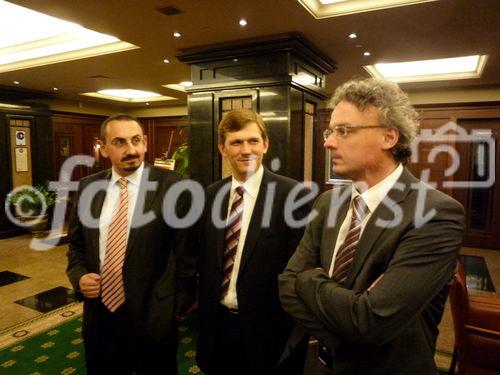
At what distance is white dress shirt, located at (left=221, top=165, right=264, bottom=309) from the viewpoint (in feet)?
5.73

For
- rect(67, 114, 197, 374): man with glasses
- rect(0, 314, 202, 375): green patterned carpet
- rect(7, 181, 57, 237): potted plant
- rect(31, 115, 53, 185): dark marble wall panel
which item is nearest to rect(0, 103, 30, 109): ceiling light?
rect(31, 115, 53, 185): dark marble wall panel

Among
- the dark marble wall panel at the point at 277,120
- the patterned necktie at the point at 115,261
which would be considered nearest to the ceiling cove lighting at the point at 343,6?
the dark marble wall panel at the point at 277,120

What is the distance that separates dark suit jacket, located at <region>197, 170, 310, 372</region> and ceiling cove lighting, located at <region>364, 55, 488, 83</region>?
462 cm

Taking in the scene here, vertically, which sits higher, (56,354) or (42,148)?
(42,148)

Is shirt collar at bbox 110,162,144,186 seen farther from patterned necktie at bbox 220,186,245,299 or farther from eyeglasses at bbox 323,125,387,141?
eyeglasses at bbox 323,125,387,141

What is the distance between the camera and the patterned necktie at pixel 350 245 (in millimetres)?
1227

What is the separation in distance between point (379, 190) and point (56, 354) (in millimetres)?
3078

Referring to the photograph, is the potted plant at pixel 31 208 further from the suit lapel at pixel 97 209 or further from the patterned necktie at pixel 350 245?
the patterned necktie at pixel 350 245

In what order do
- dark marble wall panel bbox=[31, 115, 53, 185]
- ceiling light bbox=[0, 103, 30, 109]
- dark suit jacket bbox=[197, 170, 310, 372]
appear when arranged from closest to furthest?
1. dark suit jacket bbox=[197, 170, 310, 372]
2. ceiling light bbox=[0, 103, 30, 109]
3. dark marble wall panel bbox=[31, 115, 53, 185]

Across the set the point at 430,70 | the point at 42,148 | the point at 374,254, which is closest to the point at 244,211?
the point at 374,254

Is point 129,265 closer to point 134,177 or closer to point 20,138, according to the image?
point 134,177

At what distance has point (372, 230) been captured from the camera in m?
1.17

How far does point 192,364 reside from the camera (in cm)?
292

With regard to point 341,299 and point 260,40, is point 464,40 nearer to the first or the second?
point 260,40
